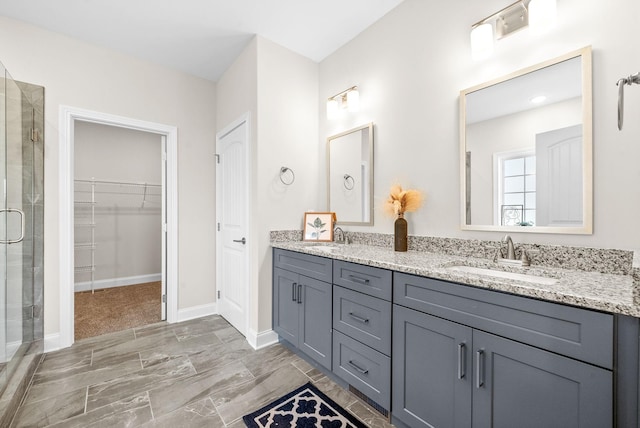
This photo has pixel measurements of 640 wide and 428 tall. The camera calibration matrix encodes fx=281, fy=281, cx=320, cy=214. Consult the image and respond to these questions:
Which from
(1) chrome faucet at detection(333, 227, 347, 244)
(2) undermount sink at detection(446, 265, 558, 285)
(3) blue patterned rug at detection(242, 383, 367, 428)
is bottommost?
(3) blue patterned rug at detection(242, 383, 367, 428)

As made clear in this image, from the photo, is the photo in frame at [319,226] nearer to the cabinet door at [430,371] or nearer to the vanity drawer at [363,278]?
the vanity drawer at [363,278]

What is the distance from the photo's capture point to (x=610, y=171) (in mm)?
1302

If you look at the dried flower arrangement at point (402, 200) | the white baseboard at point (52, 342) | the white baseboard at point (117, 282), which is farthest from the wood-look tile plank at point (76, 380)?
the white baseboard at point (117, 282)

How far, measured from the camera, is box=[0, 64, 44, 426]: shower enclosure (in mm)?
1846

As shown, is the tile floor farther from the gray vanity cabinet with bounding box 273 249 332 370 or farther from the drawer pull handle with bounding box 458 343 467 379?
the drawer pull handle with bounding box 458 343 467 379

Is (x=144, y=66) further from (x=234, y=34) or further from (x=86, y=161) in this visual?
(x=86, y=161)

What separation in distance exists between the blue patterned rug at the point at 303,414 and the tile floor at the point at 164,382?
57 mm

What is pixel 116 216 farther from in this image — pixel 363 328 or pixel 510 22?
pixel 510 22

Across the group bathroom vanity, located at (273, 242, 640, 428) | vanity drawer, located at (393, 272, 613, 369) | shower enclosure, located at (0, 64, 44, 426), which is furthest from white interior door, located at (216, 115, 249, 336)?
vanity drawer, located at (393, 272, 613, 369)

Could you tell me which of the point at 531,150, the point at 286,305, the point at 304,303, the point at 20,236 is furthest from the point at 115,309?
the point at 531,150

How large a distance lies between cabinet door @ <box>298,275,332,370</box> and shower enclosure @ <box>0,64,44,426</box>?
175 centimetres

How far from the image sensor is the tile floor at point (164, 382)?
1639 mm

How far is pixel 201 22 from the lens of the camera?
2.36m

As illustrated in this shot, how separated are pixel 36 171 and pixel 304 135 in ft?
7.47
